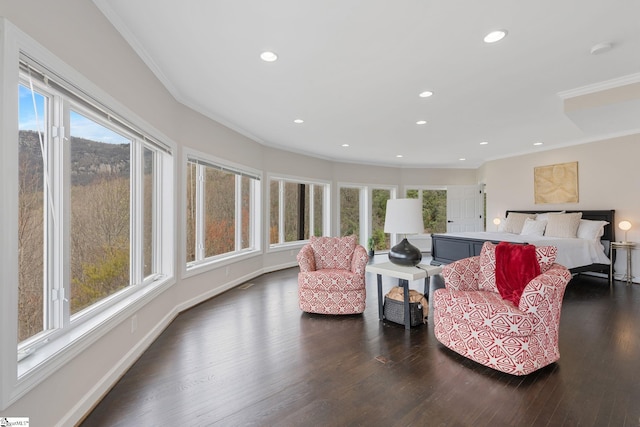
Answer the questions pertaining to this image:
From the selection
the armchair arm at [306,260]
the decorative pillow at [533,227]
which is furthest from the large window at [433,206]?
A: the armchair arm at [306,260]

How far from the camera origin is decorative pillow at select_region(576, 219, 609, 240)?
5113 millimetres

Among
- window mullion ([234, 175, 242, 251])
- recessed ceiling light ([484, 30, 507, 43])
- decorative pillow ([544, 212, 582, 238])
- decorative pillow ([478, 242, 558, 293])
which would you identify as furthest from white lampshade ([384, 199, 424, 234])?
decorative pillow ([544, 212, 582, 238])

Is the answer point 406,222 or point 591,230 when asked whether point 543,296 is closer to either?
point 406,222

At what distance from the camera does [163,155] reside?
11.3 ft

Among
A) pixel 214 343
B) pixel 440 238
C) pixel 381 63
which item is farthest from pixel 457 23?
pixel 440 238

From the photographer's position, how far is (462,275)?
2.90m

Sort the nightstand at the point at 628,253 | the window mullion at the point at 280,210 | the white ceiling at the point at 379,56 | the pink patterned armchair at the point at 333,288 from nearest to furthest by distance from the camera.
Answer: the white ceiling at the point at 379,56
the pink patterned armchair at the point at 333,288
the nightstand at the point at 628,253
the window mullion at the point at 280,210

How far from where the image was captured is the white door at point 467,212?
28.6 feet

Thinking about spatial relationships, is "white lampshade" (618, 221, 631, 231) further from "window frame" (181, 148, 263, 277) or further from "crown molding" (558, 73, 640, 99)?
"window frame" (181, 148, 263, 277)

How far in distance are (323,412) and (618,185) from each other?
6394 millimetres

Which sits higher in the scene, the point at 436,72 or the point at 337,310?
the point at 436,72

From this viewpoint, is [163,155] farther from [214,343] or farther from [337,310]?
[337,310]

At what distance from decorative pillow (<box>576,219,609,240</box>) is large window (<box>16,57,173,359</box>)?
6.63 m

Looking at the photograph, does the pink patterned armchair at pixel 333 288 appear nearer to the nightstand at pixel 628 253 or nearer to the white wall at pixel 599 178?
the nightstand at pixel 628 253
